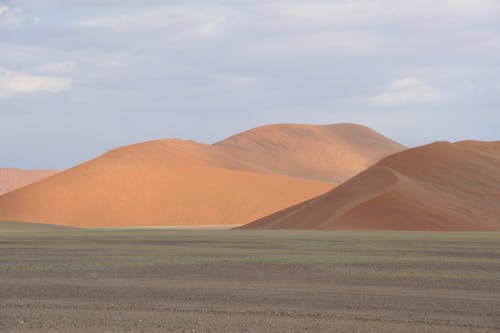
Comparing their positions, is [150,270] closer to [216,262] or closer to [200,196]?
[216,262]

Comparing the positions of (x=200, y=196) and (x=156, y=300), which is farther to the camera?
(x=200, y=196)

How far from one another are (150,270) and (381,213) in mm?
49361

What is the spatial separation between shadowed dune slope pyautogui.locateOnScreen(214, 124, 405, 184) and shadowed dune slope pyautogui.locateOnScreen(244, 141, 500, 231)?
7763 cm

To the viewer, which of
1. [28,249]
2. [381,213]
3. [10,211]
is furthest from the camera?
[10,211]

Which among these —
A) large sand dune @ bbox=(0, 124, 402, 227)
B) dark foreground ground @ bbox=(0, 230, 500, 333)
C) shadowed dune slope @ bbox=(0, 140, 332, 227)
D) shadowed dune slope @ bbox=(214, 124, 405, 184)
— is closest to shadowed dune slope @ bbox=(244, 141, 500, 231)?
shadowed dune slope @ bbox=(0, 140, 332, 227)

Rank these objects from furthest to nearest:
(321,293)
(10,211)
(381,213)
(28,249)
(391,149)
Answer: (391,149), (10,211), (381,213), (28,249), (321,293)

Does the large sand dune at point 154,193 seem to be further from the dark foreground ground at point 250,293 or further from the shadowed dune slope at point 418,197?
the dark foreground ground at point 250,293

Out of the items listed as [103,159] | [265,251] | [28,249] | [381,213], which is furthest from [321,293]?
[103,159]

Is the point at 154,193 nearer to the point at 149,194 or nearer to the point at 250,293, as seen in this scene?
the point at 149,194

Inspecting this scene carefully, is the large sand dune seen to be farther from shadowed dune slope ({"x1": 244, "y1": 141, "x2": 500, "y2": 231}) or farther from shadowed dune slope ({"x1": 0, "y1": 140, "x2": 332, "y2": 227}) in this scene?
shadowed dune slope ({"x1": 244, "y1": 141, "x2": 500, "y2": 231})

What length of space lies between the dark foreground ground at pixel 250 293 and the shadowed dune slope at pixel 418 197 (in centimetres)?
4064

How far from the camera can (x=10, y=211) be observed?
121 m

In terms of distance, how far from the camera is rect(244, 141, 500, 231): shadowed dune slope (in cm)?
7050

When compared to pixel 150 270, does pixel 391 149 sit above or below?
above
